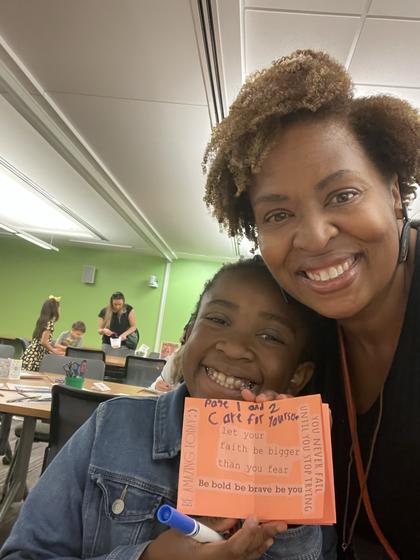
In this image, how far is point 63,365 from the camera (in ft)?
13.6

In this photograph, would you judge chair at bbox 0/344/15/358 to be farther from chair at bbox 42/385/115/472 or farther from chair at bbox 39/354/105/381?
chair at bbox 42/385/115/472

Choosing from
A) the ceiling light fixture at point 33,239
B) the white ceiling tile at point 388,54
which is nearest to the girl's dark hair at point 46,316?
the ceiling light fixture at point 33,239

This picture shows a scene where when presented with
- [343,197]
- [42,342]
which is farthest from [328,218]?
[42,342]

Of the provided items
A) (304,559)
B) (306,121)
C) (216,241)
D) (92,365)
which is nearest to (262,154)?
(306,121)

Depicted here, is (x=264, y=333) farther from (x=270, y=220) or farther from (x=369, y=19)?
(x=369, y=19)

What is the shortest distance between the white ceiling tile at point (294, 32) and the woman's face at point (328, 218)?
1789mm

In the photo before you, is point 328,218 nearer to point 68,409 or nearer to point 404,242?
point 404,242

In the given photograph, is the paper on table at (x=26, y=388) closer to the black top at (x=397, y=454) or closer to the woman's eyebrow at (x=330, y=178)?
the black top at (x=397, y=454)

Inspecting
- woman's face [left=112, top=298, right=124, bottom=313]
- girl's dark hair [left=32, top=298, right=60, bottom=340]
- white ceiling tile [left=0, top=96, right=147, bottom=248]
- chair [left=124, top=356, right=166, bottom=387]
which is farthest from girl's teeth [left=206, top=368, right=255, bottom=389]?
woman's face [left=112, top=298, right=124, bottom=313]

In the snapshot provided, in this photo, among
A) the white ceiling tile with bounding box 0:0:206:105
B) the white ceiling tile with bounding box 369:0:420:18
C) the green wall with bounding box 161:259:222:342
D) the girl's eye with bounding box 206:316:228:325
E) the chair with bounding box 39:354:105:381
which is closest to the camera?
the girl's eye with bounding box 206:316:228:325

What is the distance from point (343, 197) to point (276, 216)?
0.51 feet

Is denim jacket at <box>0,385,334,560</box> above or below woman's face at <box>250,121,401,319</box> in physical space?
below

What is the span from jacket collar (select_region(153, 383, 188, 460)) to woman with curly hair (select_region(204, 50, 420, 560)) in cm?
39

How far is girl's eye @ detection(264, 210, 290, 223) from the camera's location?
0.95m
